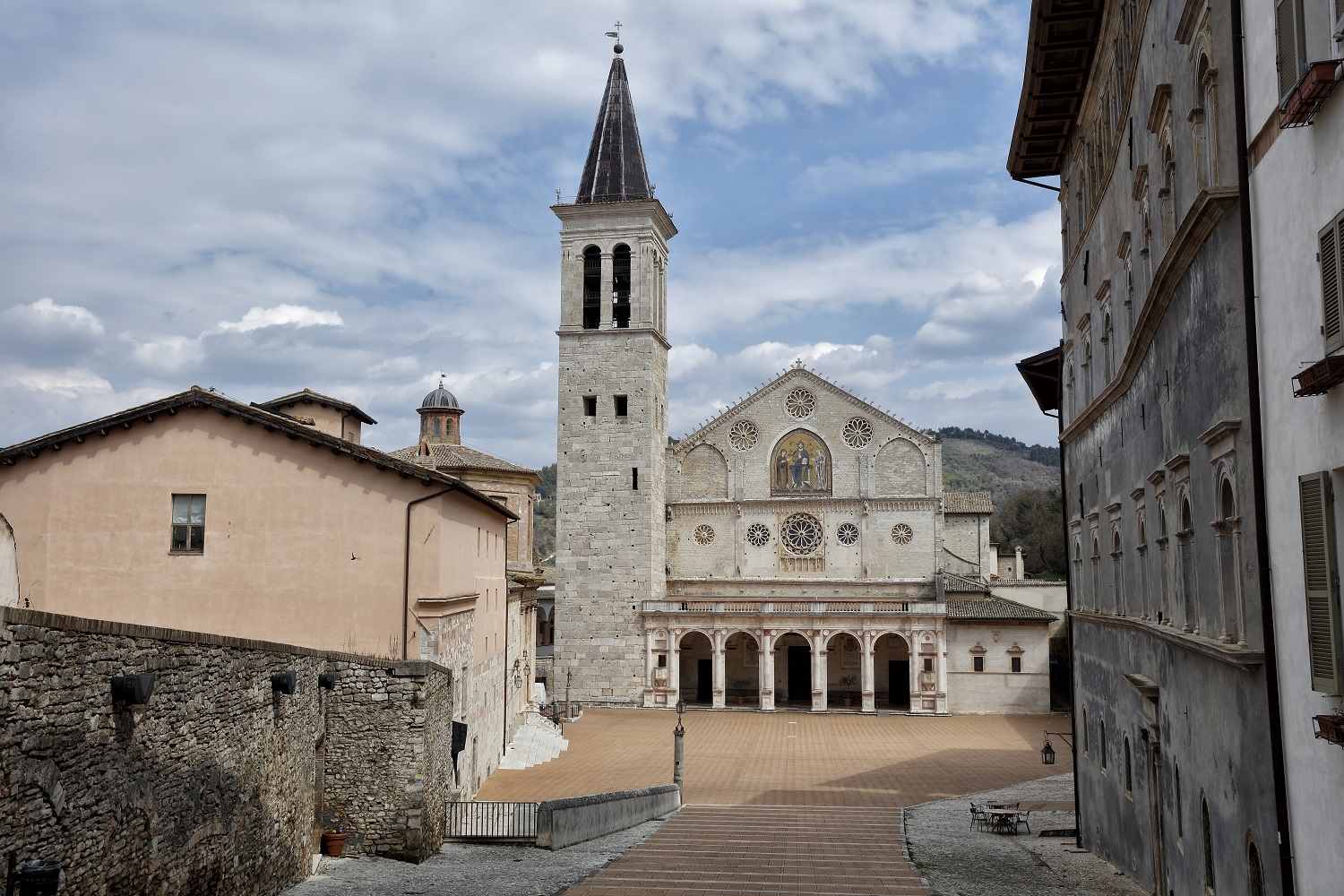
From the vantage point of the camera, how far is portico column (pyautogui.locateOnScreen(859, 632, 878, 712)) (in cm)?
4875

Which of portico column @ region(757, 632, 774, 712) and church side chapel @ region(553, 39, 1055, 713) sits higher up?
church side chapel @ region(553, 39, 1055, 713)

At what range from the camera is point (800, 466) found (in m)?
54.0

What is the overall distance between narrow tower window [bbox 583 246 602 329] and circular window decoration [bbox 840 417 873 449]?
42.2 feet

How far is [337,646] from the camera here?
20484 millimetres

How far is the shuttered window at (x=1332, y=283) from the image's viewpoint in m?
6.65

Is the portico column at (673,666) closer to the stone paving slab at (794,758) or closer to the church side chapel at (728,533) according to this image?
the church side chapel at (728,533)

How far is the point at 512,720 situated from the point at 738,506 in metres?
20.2

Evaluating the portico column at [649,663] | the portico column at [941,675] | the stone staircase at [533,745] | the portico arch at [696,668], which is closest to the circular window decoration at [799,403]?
the portico arch at [696,668]

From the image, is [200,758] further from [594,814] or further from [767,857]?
[594,814]

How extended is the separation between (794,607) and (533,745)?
17.5m

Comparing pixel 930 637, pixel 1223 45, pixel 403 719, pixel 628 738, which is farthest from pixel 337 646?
pixel 930 637

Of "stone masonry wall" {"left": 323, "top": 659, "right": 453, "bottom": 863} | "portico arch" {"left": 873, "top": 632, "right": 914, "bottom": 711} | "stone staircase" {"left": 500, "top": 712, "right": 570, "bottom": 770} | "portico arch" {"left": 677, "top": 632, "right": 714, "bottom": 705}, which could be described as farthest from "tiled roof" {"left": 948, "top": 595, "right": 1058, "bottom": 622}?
"stone masonry wall" {"left": 323, "top": 659, "right": 453, "bottom": 863}

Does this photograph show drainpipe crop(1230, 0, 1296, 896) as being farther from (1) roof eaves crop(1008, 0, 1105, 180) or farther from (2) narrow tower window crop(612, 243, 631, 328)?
(2) narrow tower window crop(612, 243, 631, 328)

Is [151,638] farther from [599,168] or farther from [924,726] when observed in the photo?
[599,168]
